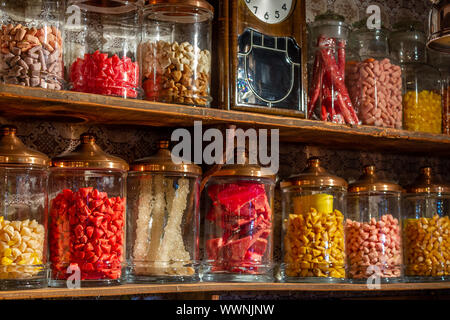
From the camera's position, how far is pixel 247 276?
159 cm

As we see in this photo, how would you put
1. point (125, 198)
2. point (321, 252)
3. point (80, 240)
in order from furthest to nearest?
point (321, 252)
point (125, 198)
point (80, 240)

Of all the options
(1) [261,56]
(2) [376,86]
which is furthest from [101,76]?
(2) [376,86]

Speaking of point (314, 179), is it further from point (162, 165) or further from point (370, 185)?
point (162, 165)

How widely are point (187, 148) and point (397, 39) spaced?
33.4 inches

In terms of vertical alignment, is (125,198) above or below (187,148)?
below

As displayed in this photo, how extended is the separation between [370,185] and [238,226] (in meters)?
0.46

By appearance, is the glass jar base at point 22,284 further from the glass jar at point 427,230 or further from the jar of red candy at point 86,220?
the glass jar at point 427,230

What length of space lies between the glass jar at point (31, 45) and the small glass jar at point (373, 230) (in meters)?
0.92

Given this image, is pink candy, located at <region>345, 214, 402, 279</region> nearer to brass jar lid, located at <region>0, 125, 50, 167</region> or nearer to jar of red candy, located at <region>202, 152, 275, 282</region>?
jar of red candy, located at <region>202, 152, 275, 282</region>

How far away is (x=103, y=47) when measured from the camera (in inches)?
59.8

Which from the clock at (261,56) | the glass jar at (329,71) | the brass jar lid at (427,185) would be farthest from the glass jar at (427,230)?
the clock at (261,56)

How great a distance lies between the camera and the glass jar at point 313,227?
5.49ft

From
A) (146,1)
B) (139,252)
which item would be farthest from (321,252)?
(146,1)
